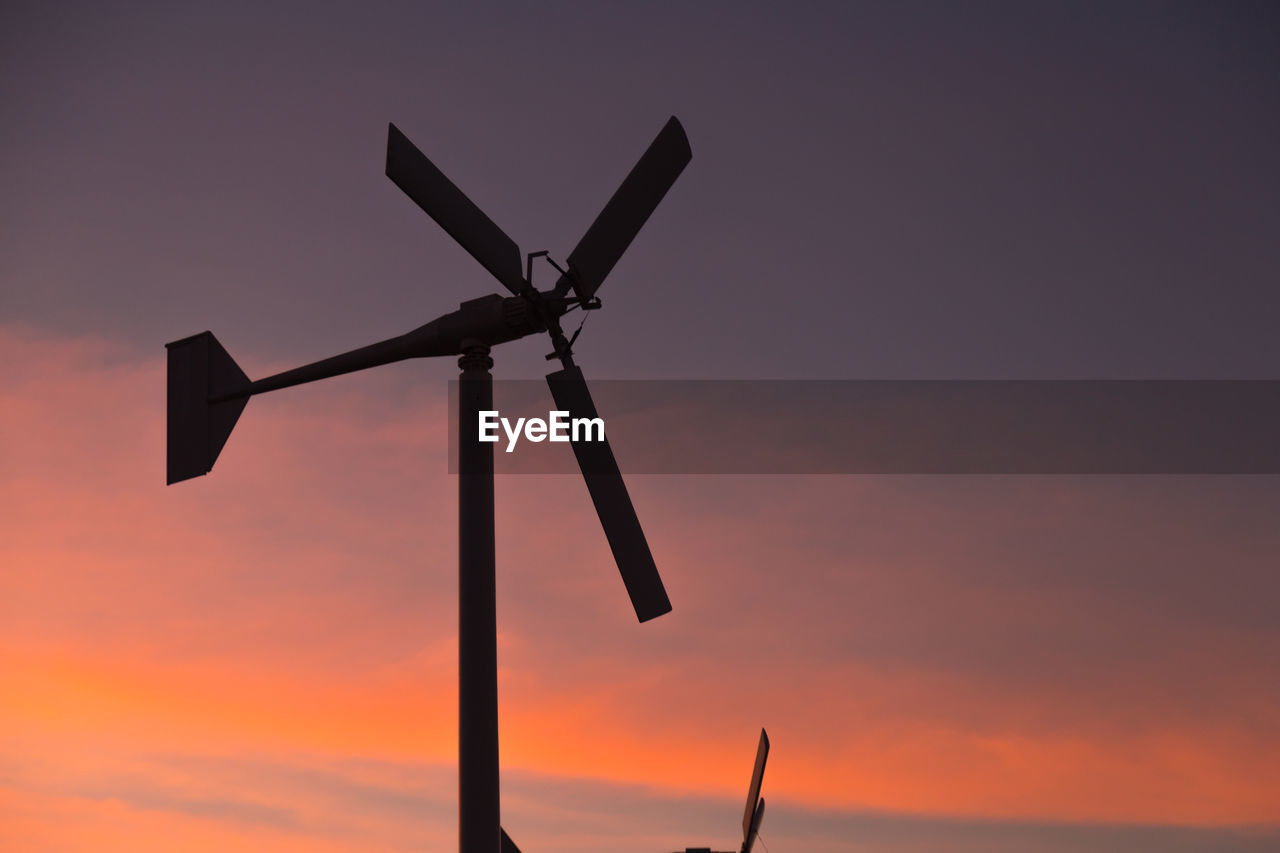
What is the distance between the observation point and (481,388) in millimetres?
21000

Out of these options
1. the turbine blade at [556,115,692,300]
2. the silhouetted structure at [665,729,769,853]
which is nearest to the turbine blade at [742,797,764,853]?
the silhouetted structure at [665,729,769,853]

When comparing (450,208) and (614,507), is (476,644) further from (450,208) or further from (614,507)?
(450,208)

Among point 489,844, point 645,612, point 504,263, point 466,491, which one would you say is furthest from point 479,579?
point 504,263

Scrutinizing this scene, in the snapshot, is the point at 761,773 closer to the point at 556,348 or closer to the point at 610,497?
the point at 610,497

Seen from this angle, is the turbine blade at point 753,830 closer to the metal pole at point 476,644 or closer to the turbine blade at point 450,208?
the metal pole at point 476,644

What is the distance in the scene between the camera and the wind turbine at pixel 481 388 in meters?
19.7

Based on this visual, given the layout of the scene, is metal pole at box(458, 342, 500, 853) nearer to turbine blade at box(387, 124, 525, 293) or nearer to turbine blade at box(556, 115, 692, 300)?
turbine blade at box(387, 124, 525, 293)

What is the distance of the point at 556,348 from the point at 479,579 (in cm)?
444

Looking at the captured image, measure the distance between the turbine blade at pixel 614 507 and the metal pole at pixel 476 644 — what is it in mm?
1617

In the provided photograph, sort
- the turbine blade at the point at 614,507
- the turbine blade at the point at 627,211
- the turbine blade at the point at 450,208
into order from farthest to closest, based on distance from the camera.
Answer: the turbine blade at the point at 627,211
the turbine blade at the point at 450,208
the turbine blade at the point at 614,507

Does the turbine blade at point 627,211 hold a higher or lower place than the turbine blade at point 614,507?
higher

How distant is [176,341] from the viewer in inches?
1013

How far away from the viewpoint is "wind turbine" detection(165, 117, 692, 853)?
64.6 feet

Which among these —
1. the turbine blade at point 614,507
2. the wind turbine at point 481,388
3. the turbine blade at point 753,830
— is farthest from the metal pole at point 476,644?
the turbine blade at point 753,830
